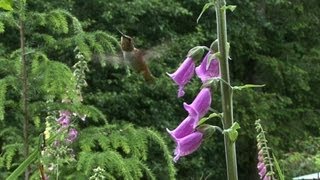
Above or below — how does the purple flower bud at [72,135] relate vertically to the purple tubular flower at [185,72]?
below

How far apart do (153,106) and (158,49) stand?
8.47 meters

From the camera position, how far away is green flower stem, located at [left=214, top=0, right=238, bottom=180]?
179 centimetres

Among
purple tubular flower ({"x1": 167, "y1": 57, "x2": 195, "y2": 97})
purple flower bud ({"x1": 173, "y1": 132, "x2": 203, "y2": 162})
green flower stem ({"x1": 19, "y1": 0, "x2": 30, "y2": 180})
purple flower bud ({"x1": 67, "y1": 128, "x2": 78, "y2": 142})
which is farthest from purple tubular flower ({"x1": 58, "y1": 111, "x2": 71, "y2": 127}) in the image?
purple flower bud ({"x1": 173, "y1": 132, "x2": 203, "y2": 162})

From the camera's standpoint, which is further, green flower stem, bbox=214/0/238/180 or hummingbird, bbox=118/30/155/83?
hummingbird, bbox=118/30/155/83

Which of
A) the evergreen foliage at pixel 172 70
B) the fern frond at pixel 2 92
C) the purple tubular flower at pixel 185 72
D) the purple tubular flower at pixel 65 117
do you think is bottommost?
the evergreen foliage at pixel 172 70

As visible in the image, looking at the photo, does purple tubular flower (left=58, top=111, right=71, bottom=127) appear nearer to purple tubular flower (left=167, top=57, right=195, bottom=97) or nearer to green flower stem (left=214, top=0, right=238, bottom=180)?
purple tubular flower (left=167, top=57, right=195, bottom=97)

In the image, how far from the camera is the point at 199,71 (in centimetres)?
200

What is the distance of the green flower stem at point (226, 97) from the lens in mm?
1792

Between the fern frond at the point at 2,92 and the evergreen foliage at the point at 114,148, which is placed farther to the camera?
the evergreen foliage at the point at 114,148

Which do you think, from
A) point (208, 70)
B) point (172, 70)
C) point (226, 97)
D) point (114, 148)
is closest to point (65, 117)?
point (114, 148)

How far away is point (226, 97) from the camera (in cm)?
181

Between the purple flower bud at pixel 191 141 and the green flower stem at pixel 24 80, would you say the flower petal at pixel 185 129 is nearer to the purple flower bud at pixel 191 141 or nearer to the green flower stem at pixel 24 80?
the purple flower bud at pixel 191 141

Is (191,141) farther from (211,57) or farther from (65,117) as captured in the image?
(65,117)

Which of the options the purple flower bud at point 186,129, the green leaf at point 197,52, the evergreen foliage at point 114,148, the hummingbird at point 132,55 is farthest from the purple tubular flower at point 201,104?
the hummingbird at point 132,55
